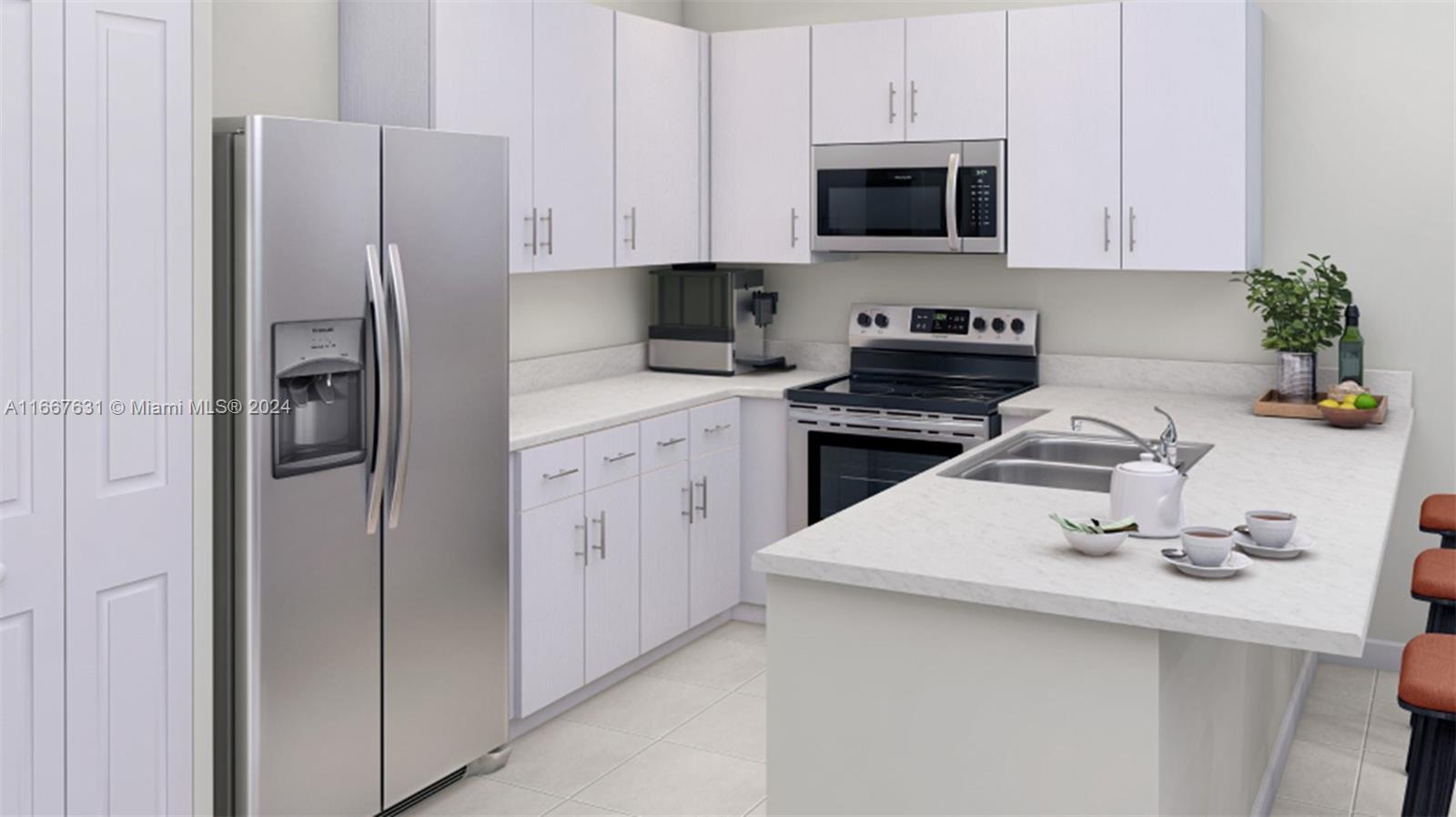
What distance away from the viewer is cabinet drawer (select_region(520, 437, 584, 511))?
3.71 m

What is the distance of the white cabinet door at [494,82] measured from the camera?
366 centimetres

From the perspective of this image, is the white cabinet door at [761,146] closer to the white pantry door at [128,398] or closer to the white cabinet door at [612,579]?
the white cabinet door at [612,579]

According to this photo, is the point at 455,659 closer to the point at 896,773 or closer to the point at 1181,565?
the point at 896,773

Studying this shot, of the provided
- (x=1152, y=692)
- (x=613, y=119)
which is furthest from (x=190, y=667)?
(x=613, y=119)

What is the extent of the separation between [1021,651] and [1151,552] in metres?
0.36

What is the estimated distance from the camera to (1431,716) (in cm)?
243

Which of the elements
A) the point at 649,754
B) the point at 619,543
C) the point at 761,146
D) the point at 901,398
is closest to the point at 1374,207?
the point at 901,398

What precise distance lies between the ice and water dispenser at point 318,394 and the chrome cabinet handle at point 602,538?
1.10 metres

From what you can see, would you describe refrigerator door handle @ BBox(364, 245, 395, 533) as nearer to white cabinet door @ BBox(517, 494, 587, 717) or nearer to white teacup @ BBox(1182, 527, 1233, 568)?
white cabinet door @ BBox(517, 494, 587, 717)

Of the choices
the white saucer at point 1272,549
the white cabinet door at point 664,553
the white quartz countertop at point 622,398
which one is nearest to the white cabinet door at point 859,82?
the white quartz countertop at point 622,398

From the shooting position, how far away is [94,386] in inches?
100.0

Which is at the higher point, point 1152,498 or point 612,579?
point 1152,498

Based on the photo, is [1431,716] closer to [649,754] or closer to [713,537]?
[649,754]

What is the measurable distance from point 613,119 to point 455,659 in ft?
6.50
